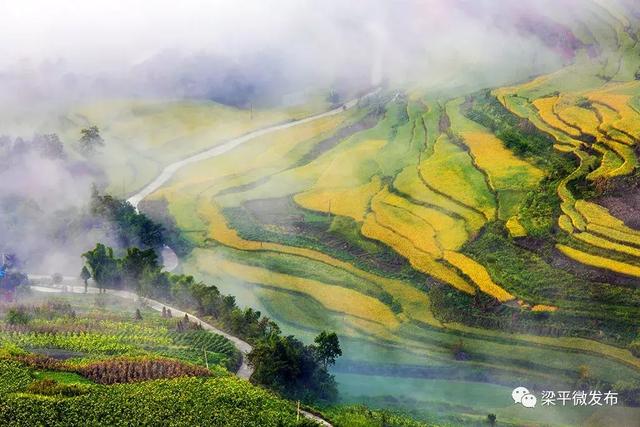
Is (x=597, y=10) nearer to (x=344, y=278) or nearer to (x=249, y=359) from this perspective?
(x=344, y=278)

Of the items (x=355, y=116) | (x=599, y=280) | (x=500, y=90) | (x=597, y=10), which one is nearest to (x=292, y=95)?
(x=355, y=116)

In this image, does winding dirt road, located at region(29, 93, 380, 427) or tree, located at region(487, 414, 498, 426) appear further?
winding dirt road, located at region(29, 93, 380, 427)

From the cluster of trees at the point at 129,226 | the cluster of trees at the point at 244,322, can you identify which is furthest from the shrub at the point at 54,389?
the cluster of trees at the point at 129,226

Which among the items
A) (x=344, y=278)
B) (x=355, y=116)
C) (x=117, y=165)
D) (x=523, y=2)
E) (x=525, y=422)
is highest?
(x=523, y=2)

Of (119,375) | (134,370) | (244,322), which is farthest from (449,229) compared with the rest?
(119,375)

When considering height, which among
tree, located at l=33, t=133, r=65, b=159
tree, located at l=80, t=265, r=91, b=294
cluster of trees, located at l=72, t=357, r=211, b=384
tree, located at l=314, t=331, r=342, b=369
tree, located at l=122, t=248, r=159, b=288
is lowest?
cluster of trees, located at l=72, t=357, r=211, b=384

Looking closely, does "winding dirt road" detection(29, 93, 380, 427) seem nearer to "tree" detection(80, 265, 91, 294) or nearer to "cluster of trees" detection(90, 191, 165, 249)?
"tree" detection(80, 265, 91, 294)

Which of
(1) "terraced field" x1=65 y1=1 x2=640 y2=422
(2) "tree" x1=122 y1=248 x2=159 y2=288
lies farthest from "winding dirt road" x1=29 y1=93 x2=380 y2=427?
(1) "terraced field" x1=65 y1=1 x2=640 y2=422
